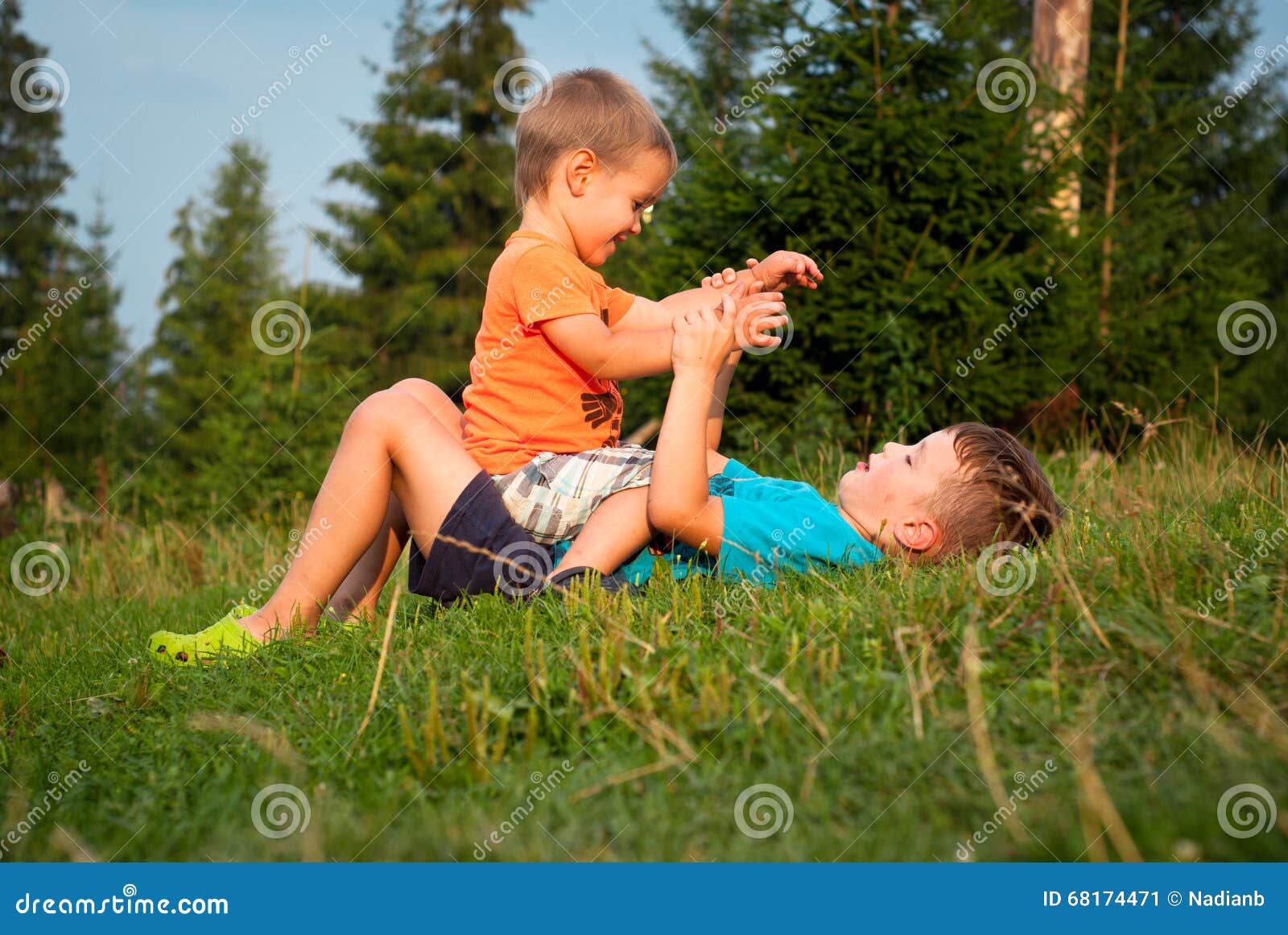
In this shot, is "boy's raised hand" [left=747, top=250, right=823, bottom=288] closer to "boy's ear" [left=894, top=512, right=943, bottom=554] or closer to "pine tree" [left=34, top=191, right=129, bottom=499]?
"boy's ear" [left=894, top=512, right=943, bottom=554]

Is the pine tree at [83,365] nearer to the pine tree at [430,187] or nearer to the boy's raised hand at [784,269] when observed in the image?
the pine tree at [430,187]

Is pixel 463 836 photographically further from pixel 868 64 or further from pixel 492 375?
pixel 868 64

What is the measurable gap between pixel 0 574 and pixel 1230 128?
746 inches

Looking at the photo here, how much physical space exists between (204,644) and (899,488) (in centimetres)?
212

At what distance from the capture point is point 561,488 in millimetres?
3059

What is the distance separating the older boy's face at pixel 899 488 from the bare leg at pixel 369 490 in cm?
117

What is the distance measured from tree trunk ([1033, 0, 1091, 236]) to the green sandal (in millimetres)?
6981

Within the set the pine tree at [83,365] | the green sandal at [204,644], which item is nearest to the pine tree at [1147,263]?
the green sandal at [204,644]

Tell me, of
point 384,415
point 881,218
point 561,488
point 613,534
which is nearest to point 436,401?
point 384,415

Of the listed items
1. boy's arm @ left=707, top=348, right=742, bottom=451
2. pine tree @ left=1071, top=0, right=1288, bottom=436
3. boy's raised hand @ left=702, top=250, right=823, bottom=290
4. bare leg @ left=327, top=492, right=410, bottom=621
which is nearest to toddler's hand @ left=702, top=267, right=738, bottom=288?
boy's raised hand @ left=702, top=250, right=823, bottom=290

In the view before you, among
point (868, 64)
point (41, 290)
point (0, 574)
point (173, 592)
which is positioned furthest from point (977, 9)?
point (41, 290)

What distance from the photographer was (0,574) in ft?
20.3

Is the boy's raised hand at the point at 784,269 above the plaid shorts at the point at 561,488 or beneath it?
above

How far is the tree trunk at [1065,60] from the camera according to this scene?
824cm
